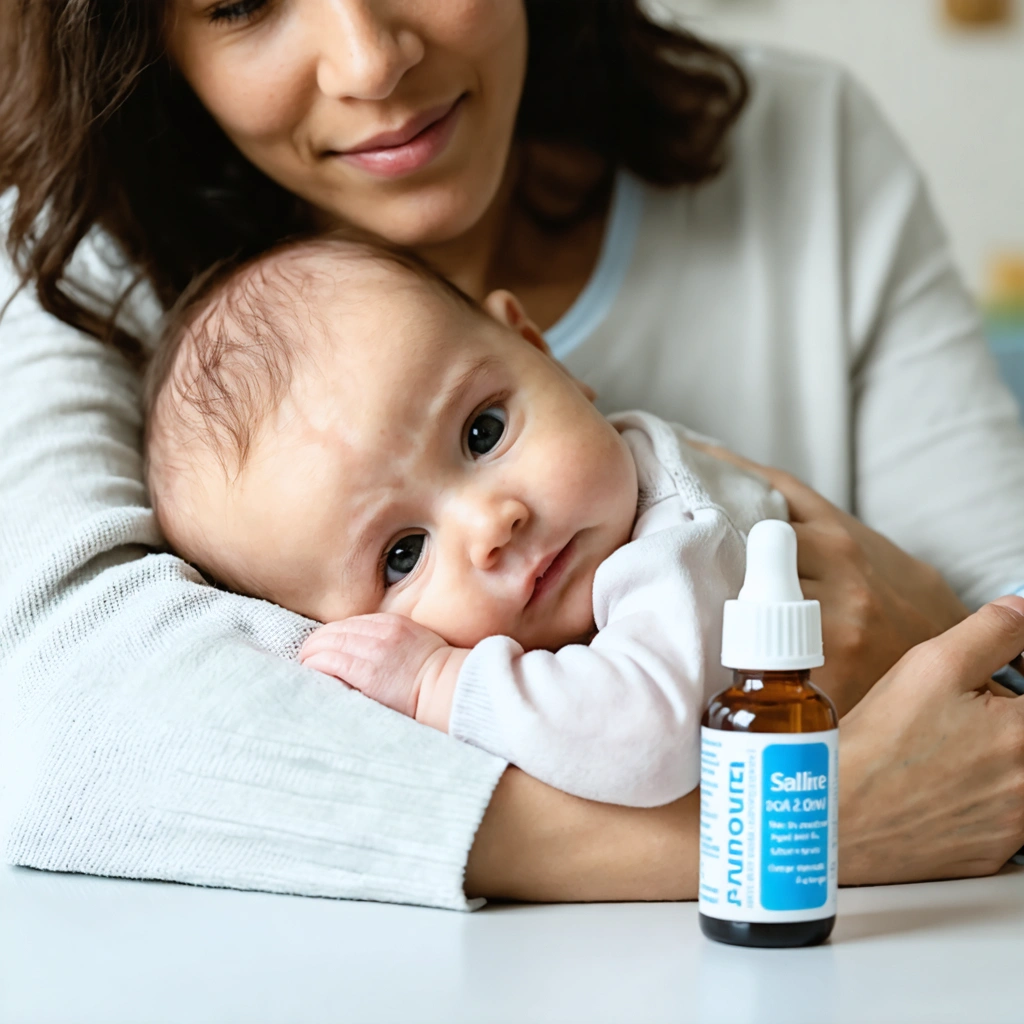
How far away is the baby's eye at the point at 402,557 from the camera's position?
3.65ft

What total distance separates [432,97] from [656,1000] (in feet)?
3.01

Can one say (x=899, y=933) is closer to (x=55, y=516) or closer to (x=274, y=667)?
(x=274, y=667)

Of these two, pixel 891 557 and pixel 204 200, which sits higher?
pixel 204 200

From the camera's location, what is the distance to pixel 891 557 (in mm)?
1324

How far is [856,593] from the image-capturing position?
A: 117 cm

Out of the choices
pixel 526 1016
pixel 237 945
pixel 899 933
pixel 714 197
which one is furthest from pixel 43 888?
pixel 714 197

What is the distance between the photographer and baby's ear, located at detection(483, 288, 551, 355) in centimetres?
128

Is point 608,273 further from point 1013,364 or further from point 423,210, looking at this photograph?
point 1013,364

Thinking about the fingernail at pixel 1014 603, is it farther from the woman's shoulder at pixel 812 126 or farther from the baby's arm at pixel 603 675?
the woman's shoulder at pixel 812 126

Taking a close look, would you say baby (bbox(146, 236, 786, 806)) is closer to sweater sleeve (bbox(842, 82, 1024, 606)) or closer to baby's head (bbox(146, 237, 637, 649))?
baby's head (bbox(146, 237, 637, 649))

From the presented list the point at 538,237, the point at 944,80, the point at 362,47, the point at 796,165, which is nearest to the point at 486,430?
the point at 362,47

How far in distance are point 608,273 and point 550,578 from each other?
69cm

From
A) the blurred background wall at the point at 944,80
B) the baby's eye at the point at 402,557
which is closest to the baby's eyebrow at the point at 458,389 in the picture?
the baby's eye at the point at 402,557

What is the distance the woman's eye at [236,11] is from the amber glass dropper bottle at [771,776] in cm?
80
